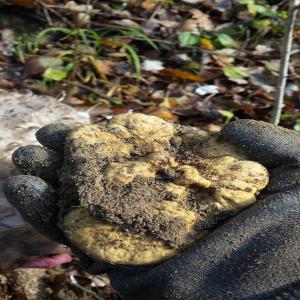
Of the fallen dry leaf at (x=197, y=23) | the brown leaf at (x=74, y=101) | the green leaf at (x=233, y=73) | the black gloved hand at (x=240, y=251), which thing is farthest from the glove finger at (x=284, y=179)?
the fallen dry leaf at (x=197, y=23)

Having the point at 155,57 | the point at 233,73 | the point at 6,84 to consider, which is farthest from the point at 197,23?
the point at 6,84

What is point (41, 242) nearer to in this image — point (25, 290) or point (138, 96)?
point (25, 290)

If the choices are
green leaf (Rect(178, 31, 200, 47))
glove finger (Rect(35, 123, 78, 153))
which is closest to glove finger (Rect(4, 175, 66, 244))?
glove finger (Rect(35, 123, 78, 153))

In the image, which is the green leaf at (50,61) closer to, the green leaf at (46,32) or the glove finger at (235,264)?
the green leaf at (46,32)

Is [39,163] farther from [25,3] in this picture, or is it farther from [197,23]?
[197,23]

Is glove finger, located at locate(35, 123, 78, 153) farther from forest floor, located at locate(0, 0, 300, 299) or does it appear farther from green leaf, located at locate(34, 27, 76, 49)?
green leaf, located at locate(34, 27, 76, 49)
